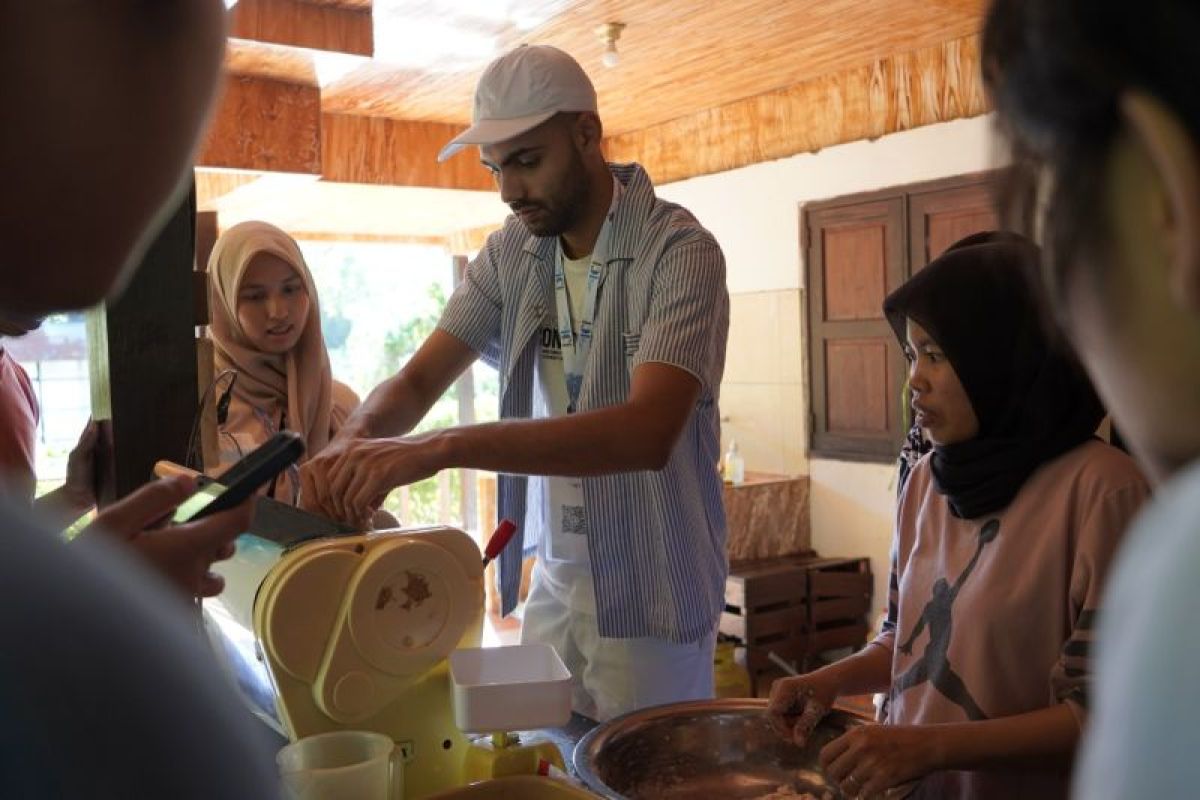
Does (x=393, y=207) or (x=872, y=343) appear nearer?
(x=872, y=343)

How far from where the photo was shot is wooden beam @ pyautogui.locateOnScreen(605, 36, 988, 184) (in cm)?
512

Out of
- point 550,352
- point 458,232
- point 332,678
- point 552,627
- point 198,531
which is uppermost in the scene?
point 458,232

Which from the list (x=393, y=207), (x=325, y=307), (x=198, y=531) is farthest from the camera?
(x=325, y=307)

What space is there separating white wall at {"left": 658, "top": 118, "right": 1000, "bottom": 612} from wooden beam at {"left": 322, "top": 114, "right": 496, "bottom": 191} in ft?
4.67

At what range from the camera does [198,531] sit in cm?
92

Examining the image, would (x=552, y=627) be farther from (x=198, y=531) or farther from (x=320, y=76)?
(x=320, y=76)

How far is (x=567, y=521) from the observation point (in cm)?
222

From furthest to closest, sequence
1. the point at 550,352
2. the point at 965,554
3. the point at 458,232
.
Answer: the point at 458,232 → the point at 550,352 → the point at 965,554

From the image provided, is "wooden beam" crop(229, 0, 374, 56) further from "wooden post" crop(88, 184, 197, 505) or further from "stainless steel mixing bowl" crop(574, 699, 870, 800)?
"stainless steel mixing bowl" crop(574, 699, 870, 800)

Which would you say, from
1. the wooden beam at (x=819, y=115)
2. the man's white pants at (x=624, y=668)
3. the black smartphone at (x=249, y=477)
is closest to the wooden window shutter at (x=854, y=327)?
the wooden beam at (x=819, y=115)

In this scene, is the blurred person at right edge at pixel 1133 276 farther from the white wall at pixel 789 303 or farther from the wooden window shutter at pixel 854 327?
the wooden window shutter at pixel 854 327

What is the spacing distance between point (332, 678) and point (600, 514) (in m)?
0.90

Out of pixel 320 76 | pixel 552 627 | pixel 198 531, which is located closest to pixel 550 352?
pixel 552 627

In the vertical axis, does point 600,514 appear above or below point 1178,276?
below
